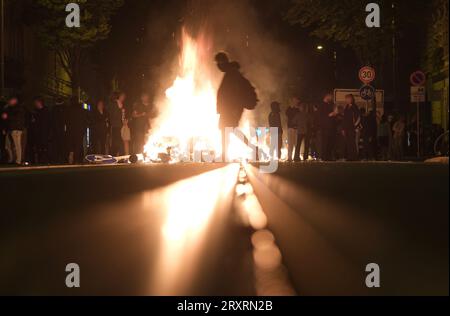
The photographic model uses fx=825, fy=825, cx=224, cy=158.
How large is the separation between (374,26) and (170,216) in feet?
73.0

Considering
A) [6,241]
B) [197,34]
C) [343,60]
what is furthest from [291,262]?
[343,60]

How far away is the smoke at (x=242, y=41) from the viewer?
183ft

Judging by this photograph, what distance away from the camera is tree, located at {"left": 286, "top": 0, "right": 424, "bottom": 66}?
1147 inches

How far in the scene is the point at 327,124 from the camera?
2681 cm

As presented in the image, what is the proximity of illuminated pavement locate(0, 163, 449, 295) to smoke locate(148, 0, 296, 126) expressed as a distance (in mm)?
43731

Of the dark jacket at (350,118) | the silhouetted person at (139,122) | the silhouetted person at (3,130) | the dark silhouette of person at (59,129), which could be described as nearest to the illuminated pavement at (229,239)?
the dark silhouette of person at (59,129)

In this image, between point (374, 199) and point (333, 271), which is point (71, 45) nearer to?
point (374, 199)

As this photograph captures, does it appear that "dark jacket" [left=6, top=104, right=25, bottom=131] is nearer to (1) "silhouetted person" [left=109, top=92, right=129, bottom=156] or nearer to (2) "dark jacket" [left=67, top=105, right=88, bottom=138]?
(2) "dark jacket" [left=67, top=105, right=88, bottom=138]

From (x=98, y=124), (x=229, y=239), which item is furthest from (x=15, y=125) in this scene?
(x=229, y=239)

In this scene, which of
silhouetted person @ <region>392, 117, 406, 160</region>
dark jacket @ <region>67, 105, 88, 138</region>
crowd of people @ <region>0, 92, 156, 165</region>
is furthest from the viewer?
silhouetted person @ <region>392, 117, 406, 160</region>

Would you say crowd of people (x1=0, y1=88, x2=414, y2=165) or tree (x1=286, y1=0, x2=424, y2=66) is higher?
tree (x1=286, y1=0, x2=424, y2=66)

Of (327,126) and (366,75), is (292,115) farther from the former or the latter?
(366,75)

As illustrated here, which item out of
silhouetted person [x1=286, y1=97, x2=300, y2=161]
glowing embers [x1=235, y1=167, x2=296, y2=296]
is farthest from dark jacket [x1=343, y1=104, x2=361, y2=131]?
glowing embers [x1=235, y1=167, x2=296, y2=296]

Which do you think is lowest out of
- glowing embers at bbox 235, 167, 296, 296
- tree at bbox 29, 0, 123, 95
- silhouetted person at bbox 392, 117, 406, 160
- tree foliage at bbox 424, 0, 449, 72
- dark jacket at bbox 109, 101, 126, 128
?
glowing embers at bbox 235, 167, 296, 296
